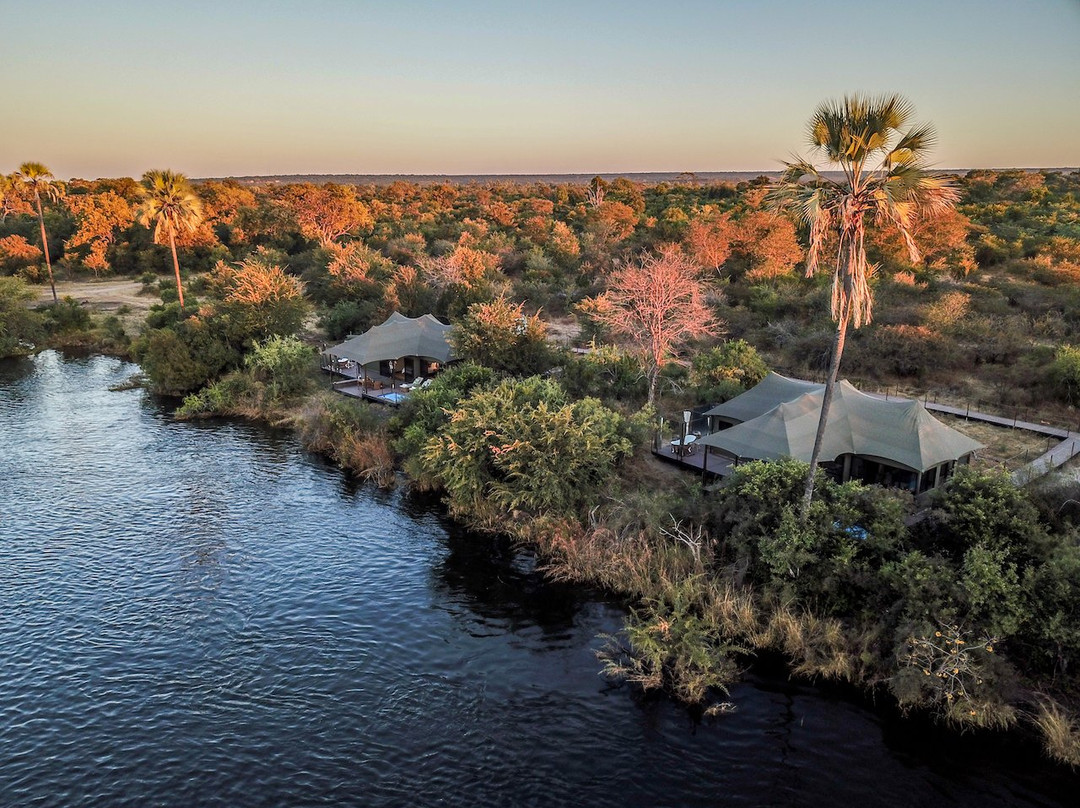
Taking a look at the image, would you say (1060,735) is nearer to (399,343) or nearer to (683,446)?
(683,446)

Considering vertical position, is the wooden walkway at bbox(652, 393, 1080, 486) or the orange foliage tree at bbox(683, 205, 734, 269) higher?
the orange foliage tree at bbox(683, 205, 734, 269)

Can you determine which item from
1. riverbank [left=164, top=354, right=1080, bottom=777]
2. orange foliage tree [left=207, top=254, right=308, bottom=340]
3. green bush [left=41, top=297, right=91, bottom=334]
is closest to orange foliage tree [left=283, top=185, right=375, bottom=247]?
green bush [left=41, top=297, right=91, bottom=334]

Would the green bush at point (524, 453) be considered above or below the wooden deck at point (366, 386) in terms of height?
above

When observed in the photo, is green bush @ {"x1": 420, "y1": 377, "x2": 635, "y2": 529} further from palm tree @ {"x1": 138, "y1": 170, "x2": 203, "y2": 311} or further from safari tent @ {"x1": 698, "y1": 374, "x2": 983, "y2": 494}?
palm tree @ {"x1": 138, "y1": 170, "x2": 203, "y2": 311}

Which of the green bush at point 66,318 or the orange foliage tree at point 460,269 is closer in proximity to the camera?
the orange foliage tree at point 460,269

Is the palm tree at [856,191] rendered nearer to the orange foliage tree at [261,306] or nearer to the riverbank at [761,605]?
the riverbank at [761,605]

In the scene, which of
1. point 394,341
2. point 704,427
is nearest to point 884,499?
point 704,427

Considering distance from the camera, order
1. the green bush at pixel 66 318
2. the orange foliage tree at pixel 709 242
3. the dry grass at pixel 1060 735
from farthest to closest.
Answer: the orange foliage tree at pixel 709 242 < the green bush at pixel 66 318 < the dry grass at pixel 1060 735

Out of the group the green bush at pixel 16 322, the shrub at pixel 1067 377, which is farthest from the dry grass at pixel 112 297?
the shrub at pixel 1067 377
